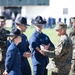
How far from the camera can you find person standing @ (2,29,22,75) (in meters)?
6.75

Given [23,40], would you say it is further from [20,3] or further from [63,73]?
[20,3]

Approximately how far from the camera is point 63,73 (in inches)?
304

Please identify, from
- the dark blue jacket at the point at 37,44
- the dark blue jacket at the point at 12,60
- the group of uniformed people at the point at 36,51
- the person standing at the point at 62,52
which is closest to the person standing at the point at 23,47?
the group of uniformed people at the point at 36,51

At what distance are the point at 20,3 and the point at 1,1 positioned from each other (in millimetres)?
4780

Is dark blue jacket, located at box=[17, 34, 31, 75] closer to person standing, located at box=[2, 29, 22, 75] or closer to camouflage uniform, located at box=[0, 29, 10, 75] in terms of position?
camouflage uniform, located at box=[0, 29, 10, 75]

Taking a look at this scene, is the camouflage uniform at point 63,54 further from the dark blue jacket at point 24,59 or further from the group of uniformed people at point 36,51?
the dark blue jacket at point 24,59

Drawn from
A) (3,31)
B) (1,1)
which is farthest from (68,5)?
(3,31)

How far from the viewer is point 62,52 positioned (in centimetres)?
742

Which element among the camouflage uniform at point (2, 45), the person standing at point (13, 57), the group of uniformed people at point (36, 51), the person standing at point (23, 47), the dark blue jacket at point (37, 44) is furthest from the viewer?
the camouflage uniform at point (2, 45)

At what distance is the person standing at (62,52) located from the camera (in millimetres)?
7430

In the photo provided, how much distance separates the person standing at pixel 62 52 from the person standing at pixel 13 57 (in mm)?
1013

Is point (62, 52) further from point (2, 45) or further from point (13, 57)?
point (2, 45)

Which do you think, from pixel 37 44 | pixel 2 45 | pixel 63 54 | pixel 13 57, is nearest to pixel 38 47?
pixel 37 44

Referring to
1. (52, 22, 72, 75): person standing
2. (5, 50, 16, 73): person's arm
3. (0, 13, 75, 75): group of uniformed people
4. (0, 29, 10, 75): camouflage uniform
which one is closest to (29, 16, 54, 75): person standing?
(0, 13, 75, 75): group of uniformed people
